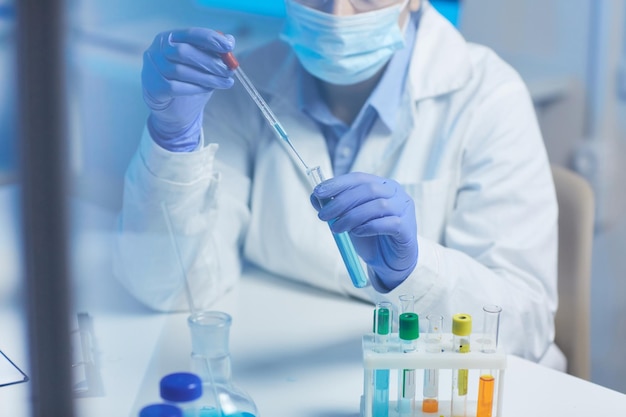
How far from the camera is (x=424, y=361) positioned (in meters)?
0.85

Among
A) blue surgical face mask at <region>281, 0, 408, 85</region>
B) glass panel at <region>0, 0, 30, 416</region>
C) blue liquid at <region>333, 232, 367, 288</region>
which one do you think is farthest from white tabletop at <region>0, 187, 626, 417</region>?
blue surgical face mask at <region>281, 0, 408, 85</region>

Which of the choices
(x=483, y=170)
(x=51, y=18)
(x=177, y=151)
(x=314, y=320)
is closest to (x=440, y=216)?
(x=483, y=170)

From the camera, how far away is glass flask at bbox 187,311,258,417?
34.0 inches

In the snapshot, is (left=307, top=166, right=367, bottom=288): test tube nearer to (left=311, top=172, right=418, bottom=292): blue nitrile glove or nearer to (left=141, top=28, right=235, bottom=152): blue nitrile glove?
(left=311, top=172, right=418, bottom=292): blue nitrile glove

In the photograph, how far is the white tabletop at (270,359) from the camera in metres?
0.91

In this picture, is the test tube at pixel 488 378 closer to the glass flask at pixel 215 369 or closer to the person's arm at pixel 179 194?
the glass flask at pixel 215 369

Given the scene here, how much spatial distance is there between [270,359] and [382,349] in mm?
254

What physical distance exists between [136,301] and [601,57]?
1408mm

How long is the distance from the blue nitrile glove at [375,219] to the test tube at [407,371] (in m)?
0.12

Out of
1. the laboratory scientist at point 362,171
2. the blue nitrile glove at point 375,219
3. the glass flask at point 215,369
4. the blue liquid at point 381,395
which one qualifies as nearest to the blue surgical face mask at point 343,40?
the laboratory scientist at point 362,171

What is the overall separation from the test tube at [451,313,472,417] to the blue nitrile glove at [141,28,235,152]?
15.0 inches

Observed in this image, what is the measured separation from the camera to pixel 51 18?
1.36ft

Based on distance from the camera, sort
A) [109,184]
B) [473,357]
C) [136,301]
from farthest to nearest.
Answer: [136,301] → [109,184] → [473,357]

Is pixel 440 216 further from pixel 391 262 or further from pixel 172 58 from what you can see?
pixel 172 58
